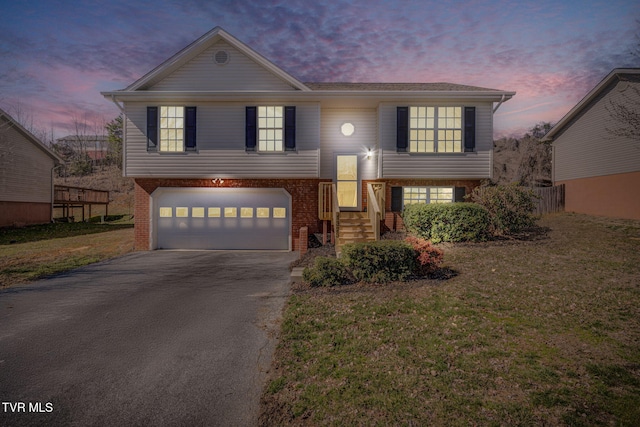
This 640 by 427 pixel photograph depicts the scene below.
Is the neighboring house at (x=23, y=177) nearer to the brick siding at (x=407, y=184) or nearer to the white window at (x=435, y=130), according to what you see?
the brick siding at (x=407, y=184)

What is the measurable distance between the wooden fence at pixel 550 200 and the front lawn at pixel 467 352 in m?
16.1

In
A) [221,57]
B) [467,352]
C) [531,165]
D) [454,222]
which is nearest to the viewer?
[467,352]

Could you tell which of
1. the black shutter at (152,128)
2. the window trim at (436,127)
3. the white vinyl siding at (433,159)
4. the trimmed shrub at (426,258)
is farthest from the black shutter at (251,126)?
the trimmed shrub at (426,258)

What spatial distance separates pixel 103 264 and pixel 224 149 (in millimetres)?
6323

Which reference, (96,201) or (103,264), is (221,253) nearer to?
(103,264)

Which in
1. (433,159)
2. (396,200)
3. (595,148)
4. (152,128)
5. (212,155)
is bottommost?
(396,200)

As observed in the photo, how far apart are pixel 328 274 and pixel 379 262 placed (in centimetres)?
127

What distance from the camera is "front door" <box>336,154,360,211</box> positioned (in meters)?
14.1

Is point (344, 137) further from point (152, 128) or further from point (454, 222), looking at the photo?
point (152, 128)

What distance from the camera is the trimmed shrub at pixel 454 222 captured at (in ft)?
35.9

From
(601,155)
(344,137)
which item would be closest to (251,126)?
(344,137)

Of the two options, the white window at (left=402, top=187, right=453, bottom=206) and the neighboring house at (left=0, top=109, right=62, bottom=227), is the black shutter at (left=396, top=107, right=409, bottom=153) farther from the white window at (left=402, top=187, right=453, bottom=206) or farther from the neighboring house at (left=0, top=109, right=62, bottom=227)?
the neighboring house at (left=0, top=109, right=62, bottom=227)

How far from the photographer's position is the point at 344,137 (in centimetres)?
1414

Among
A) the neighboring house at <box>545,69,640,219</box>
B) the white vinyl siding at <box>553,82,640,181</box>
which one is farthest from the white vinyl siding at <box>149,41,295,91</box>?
the white vinyl siding at <box>553,82,640,181</box>
